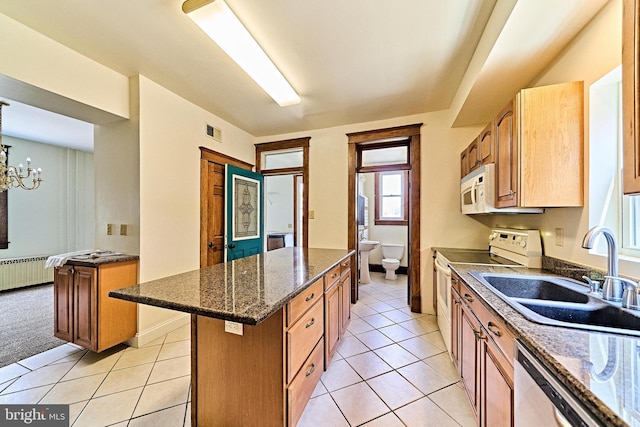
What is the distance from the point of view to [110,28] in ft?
5.86

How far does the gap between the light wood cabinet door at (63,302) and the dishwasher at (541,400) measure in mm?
3270

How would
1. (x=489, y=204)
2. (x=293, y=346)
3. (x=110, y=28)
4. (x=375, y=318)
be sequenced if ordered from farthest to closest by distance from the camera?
(x=375, y=318), (x=489, y=204), (x=110, y=28), (x=293, y=346)

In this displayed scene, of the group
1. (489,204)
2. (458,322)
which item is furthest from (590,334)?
(489,204)

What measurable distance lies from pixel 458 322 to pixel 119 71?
371cm

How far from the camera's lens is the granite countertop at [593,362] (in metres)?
0.53

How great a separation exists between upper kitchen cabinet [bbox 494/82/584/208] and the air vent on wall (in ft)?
10.6

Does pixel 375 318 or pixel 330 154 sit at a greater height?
Result: pixel 330 154

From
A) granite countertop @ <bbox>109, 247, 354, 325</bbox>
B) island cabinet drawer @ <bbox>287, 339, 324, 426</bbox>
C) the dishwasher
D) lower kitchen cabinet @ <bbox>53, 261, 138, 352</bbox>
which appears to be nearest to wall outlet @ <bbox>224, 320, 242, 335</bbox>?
granite countertop @ <bbox>109, 247, 354, 325</bbox>

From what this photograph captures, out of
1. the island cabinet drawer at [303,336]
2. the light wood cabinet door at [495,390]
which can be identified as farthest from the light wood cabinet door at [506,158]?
the island cabinet drawer at [303,336]

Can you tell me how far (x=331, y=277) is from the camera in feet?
6.69

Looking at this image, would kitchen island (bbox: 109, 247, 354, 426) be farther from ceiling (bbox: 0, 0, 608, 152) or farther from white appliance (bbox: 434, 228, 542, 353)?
ceiling (bbox: 0, 0, 608, 152)

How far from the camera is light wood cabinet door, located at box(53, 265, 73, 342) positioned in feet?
7.27

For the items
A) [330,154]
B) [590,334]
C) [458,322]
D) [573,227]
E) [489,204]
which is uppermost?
[330,154]

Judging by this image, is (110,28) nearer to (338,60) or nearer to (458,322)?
(338,60)
